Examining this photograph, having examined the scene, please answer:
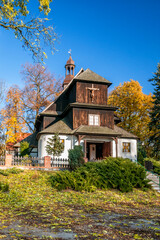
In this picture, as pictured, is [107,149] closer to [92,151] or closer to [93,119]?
[92,151]

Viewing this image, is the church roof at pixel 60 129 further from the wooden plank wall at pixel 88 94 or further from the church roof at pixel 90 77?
the church roof at pixel 90 77

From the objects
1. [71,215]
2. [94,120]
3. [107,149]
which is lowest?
[71,215]

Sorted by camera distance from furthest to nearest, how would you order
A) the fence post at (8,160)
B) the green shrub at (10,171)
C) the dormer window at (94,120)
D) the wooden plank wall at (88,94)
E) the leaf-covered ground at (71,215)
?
the wooden plank wall at (88,94) < the dormer window at (94,120) < the fence post at (8,160) < the green shrub at (10,171) < the leaf-covered ground at (71,215)

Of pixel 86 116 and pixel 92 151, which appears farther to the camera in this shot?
pixel 92 151

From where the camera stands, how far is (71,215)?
28.1 ft

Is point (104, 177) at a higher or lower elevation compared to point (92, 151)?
lower

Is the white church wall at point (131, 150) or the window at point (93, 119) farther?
the white church wall at point (131, 150)

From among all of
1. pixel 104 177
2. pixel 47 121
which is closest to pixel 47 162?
pixel 104 177

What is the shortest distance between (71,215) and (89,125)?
58.5 ft

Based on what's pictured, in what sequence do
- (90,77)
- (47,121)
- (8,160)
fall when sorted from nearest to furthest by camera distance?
(8,160), (90,77), (47,121)

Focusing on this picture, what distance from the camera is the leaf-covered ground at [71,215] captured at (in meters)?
6.23

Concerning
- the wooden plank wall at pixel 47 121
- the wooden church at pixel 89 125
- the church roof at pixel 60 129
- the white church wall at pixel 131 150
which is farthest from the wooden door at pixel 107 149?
the wooden plank wall at pixel 47 121

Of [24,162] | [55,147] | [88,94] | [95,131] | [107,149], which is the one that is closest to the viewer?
[24,162]

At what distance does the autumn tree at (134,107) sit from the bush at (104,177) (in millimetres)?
21690
